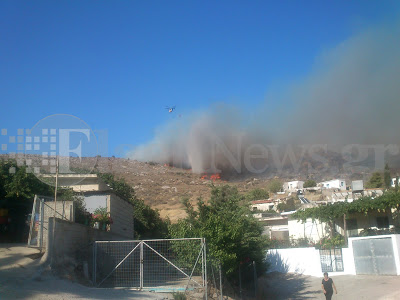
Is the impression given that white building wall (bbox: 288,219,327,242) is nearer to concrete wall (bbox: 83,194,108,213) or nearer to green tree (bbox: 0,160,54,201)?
concrete wall (bbox: 83,194,108,213)

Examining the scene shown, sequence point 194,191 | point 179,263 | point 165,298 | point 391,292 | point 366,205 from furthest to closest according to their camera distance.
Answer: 1. point 194,191
2. point 366,205
3. point 391,292
4. point 179,263
5. point 165,298

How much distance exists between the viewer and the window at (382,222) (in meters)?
26.1

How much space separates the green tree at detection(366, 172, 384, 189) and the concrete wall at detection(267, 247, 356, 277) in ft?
120

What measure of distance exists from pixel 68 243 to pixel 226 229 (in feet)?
17.8

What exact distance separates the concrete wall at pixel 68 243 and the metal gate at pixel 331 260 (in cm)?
1370

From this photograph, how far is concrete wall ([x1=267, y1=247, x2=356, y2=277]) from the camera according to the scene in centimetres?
2072

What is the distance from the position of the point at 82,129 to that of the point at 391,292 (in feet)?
45.2

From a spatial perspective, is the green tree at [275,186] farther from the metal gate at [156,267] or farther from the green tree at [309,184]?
the metal gate at [156,267]

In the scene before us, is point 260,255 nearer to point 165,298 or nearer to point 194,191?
point 165,298

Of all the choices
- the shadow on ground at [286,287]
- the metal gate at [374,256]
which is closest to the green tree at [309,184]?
the shadow on ground at [286,287]

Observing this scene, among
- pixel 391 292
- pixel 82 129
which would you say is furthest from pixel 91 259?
pixel 391 292

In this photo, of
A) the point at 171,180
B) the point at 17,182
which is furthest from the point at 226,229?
the point at 171,180

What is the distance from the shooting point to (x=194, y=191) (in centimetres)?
5022

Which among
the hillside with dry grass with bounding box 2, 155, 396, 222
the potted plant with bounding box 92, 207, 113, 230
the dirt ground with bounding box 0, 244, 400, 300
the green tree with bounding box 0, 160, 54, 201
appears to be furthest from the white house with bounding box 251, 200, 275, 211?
the green tree with bounding box 0, 160, 54, 201
